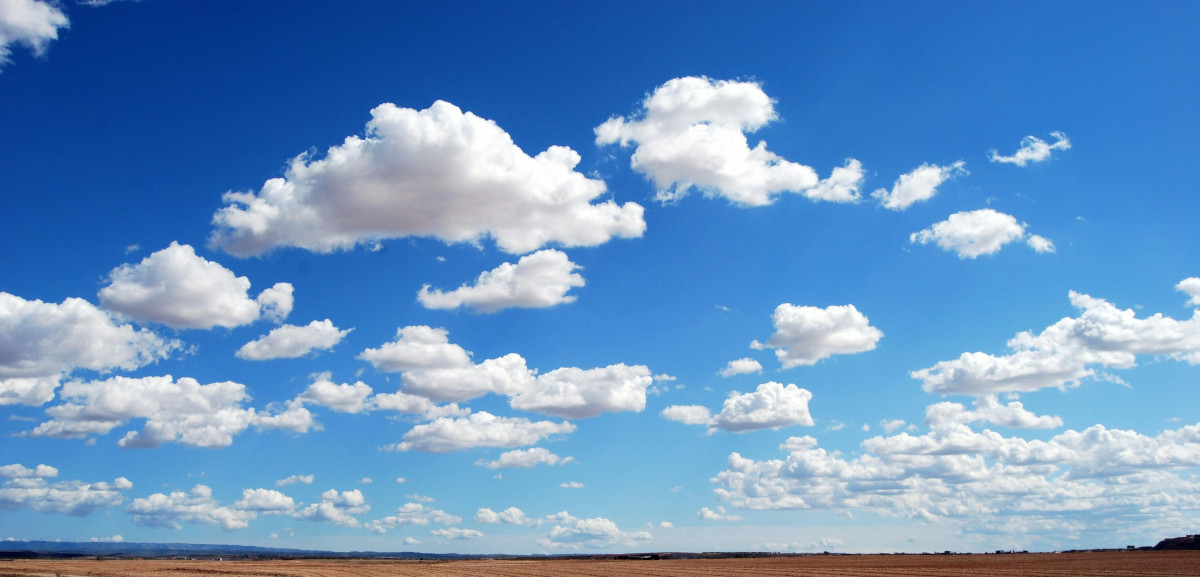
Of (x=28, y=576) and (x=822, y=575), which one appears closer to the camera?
(x=28, y=576)

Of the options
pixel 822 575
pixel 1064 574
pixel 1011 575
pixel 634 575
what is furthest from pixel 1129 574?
pixel 634 575

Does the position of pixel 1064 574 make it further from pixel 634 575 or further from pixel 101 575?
pixel 101 575

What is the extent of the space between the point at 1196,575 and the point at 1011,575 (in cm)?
1644

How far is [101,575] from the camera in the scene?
301 ft

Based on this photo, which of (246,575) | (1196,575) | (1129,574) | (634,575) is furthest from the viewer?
(634,575)

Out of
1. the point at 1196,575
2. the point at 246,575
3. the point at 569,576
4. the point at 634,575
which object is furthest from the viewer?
the point at 634,575

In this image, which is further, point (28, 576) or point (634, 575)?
point (634, 575)

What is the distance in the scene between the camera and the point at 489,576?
9294 centimetres

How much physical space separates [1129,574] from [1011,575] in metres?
10.9

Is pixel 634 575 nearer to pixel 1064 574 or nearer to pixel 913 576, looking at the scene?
pixel 913 576

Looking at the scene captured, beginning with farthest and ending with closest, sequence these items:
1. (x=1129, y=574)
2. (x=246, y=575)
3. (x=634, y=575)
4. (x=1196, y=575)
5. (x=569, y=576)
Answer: (x=634, y=575)
(x=569, y=576)
(x=246, y=575)
(x=1129, y=574)
(x=1196, y=575)

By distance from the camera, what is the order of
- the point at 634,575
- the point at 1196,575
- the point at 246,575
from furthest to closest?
1. the point at 634,575
2. the point at 246,575
3. the point at 1196,575

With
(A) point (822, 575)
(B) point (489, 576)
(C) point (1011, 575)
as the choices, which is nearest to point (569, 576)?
(B) point (489, 576)

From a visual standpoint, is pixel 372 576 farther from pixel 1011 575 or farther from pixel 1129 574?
pixel 1129 574
